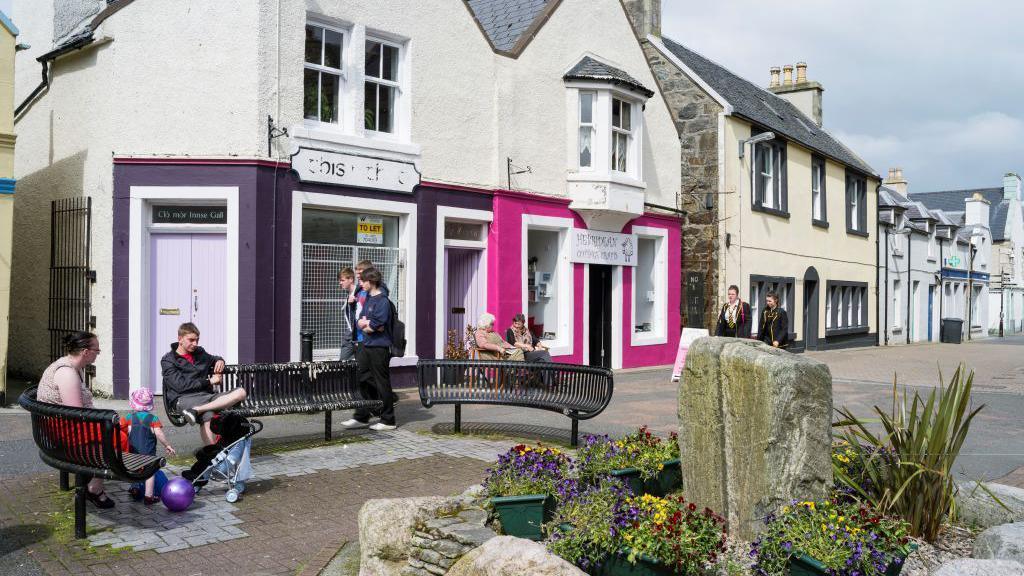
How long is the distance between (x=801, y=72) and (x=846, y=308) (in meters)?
8.80

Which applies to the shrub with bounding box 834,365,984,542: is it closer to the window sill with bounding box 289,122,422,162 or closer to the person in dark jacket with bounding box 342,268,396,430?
the person in dark jacket with bounding box 342,268,396,430

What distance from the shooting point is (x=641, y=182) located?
1803 cm

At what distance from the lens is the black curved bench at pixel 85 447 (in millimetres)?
5578

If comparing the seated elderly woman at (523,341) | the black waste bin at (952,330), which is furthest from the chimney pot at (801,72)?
the seated elderly woman at (523,341)

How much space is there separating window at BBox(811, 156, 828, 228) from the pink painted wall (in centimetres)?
904

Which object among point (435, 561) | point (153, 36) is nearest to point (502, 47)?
point (153, 36)

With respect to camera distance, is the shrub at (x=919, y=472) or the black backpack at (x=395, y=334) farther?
the black backpack at (x=395, y=334)

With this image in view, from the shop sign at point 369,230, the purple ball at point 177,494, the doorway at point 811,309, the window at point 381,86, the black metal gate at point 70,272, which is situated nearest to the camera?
the purple ball at point 177,494

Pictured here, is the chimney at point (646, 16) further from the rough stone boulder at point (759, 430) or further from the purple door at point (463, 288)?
the rough stone boulder at point (759, 430)

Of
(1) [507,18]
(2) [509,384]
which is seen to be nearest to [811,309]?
(1) [507,18]

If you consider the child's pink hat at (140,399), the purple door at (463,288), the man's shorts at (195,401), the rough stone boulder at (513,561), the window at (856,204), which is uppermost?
the window at (856,204)

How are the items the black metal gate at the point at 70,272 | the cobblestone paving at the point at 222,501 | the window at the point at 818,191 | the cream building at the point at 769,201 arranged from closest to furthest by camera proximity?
the cobblestone paving at the point at 222,501
the black metal gate at the point at 70,272
the cream building at the point at 769,201
the window at the point at 818,191

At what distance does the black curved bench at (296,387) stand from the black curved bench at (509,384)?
2.23 ft

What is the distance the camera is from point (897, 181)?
1725 inches
